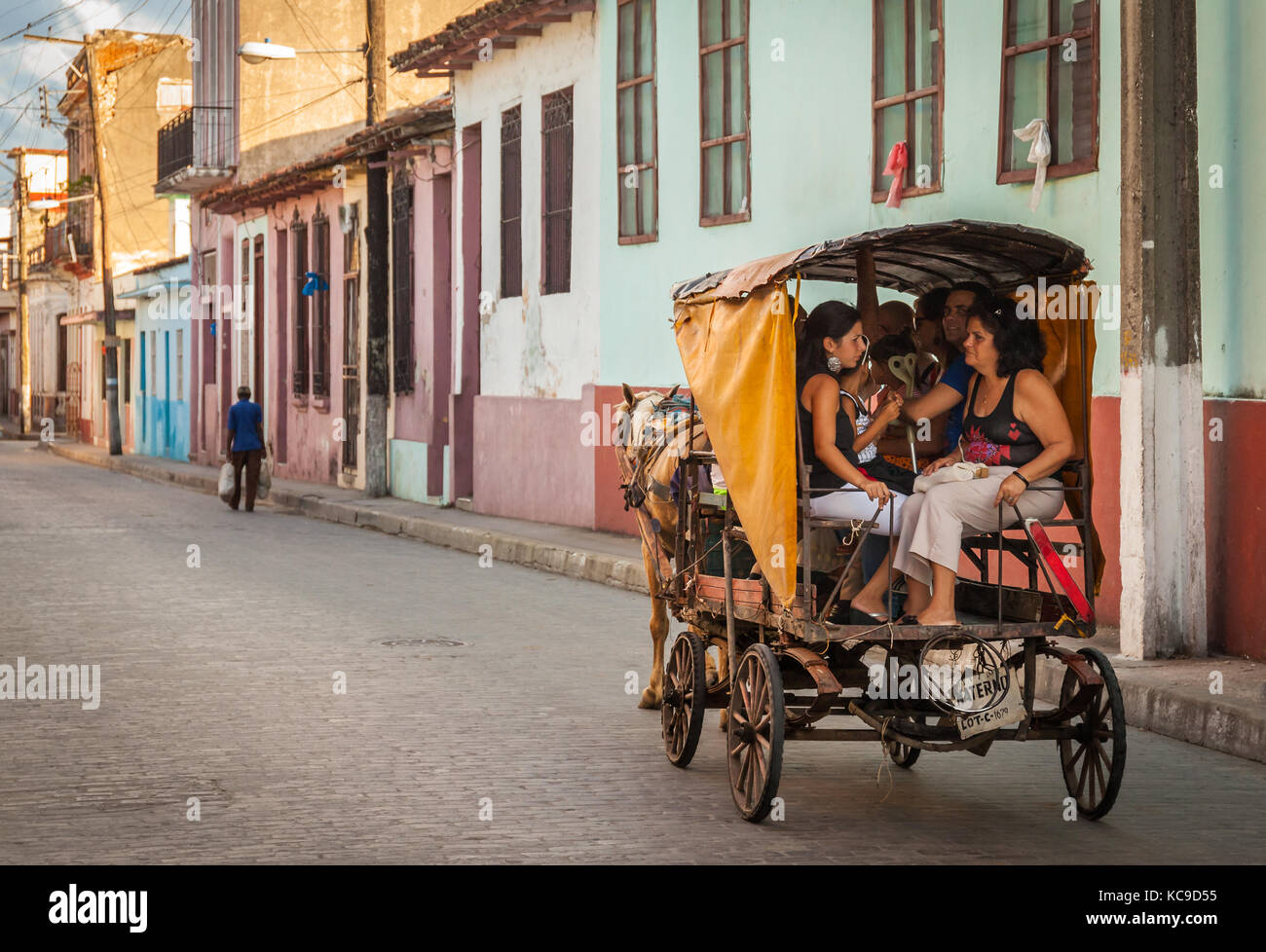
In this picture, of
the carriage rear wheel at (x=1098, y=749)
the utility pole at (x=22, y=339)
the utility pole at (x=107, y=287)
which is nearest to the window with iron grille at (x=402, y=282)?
the utility pole at (x=107, y=287)

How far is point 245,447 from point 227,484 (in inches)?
23.6

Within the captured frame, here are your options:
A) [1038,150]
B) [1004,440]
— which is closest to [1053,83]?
[1038,150]

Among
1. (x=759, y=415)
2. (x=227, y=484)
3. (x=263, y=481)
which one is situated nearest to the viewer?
(x=759, y=415)

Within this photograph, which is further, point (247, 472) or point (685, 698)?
point (247, 472)

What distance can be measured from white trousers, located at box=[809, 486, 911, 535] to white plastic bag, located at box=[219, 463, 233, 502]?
722 inches

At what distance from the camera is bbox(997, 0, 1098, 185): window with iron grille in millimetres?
10781

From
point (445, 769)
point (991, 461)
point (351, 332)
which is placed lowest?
point (445, 769)

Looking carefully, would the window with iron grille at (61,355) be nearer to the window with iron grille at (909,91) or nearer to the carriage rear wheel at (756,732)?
the window with iron grille at (909,91)

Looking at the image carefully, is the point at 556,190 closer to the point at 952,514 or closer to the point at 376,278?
the point at 376,278

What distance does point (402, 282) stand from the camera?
24.4 m

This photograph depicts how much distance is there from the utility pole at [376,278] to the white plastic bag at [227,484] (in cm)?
186

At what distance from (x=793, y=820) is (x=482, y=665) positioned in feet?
12.9
